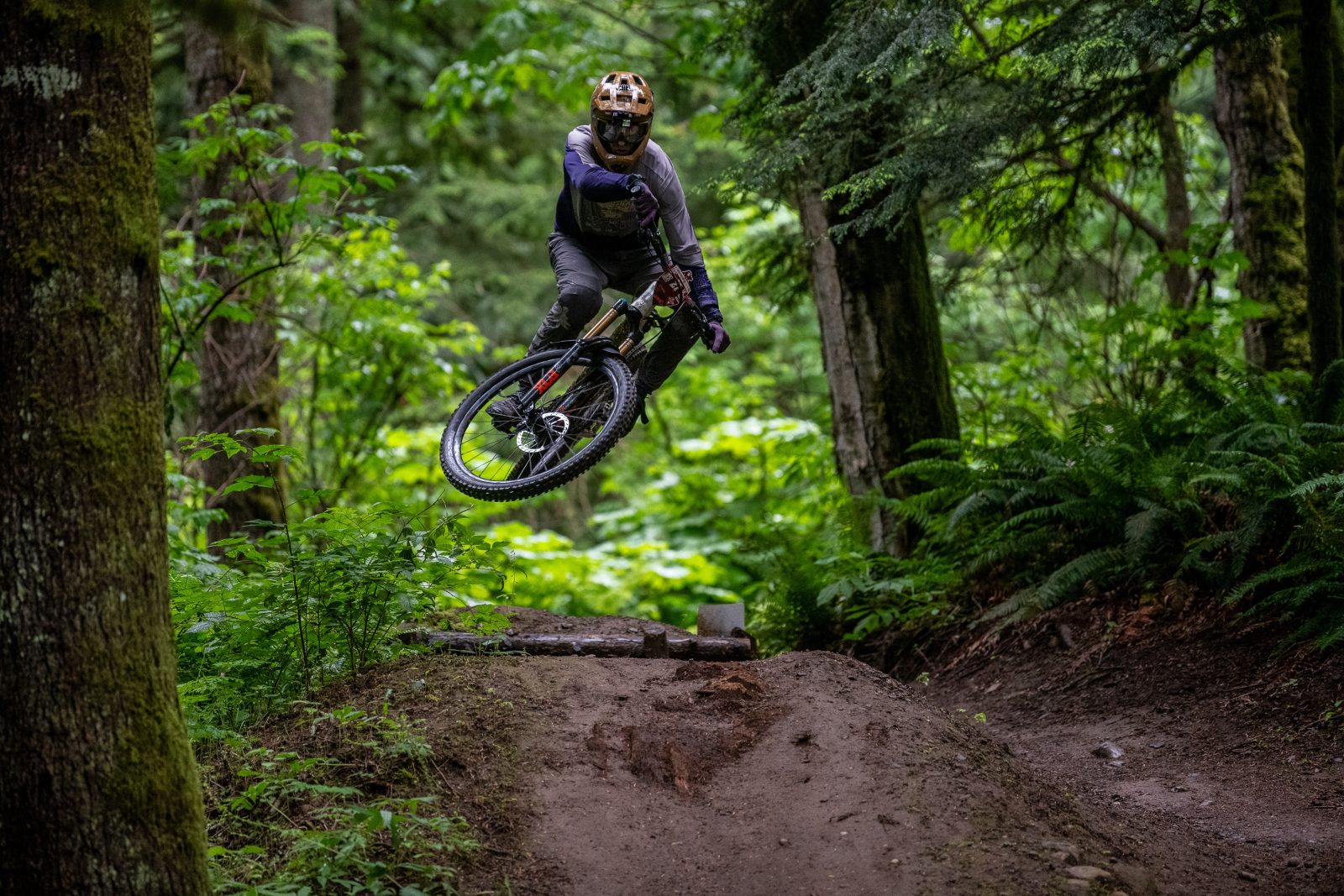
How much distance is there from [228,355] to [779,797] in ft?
24.3

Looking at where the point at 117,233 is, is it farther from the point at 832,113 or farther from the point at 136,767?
the point at 832,113

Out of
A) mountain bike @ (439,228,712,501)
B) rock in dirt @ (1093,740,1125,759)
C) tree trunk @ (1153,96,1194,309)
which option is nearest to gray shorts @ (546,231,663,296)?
mountain bike @ (439,228,712,501)

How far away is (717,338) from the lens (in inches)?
241

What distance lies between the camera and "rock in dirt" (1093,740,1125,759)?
6004 millimetres

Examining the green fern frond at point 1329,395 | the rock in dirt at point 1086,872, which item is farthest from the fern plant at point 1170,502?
the rock in dirt at point 1086,872

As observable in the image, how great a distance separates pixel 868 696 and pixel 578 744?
1432mm

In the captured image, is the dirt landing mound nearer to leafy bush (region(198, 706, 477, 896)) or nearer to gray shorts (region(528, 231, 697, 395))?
leafy bush (region(198, 706, 477, 896))

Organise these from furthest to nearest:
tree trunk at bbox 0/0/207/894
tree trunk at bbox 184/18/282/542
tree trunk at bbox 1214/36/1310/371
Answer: tree trunk at bbox 184/18/282/542, tree trunk at bbox 1214/36/1310/371, tree trunk at bbox 0/0/207/894

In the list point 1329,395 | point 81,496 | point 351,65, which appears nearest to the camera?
point 81,496

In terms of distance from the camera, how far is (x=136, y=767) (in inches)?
127

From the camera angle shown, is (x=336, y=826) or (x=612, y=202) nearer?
(x=336, y=826)

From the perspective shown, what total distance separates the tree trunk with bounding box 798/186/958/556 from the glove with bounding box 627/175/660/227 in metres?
3.24

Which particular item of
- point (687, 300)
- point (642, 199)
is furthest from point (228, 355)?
point (642, 199)

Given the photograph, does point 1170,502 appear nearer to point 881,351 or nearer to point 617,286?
point 881,351
